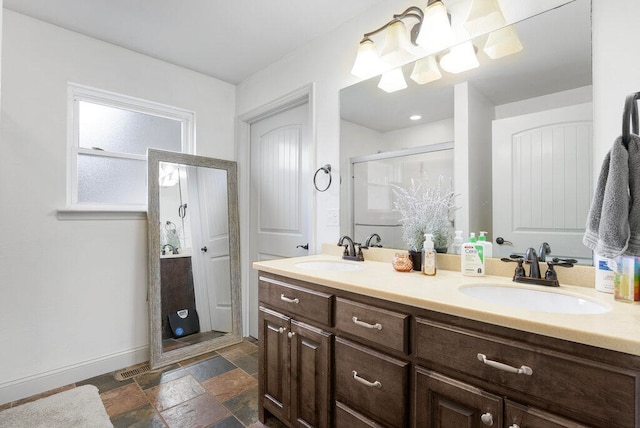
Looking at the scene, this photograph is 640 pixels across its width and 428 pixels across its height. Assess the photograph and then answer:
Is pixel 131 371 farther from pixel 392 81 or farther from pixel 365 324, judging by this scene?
pixel 392 81

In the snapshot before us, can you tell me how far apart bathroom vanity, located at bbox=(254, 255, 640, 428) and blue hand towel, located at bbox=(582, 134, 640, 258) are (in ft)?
0.65

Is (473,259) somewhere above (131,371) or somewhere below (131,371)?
above

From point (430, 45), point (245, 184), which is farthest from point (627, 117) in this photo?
point (245, 184)

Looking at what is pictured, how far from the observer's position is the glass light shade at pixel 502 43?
4.57 feet

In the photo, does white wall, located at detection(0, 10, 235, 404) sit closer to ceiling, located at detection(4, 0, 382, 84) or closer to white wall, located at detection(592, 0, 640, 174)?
ceiling, located at detection(4, 0, 382, 84)

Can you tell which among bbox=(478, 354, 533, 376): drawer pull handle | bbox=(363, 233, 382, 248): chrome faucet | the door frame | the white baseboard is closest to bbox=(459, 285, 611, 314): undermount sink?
bbox=(478, 354, 533, 376): drawer pull handle

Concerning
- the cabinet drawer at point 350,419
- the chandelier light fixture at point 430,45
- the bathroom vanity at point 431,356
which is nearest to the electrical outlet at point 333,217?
the bathroom vanity at point 431,356

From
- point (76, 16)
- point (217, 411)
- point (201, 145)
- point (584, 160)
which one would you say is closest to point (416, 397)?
point (584, 160)

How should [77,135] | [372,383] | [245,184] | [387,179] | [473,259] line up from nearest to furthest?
[372,383] < [473,259] < [387,179] < [77,135] < [245,184]

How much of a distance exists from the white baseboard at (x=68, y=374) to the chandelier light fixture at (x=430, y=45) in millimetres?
2733

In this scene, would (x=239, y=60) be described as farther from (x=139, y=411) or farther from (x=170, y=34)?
(x=139, y=411)

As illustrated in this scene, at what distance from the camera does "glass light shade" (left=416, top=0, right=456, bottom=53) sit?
1479mm

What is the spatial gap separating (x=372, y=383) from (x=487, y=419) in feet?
1.34

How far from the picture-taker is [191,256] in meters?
2.66
